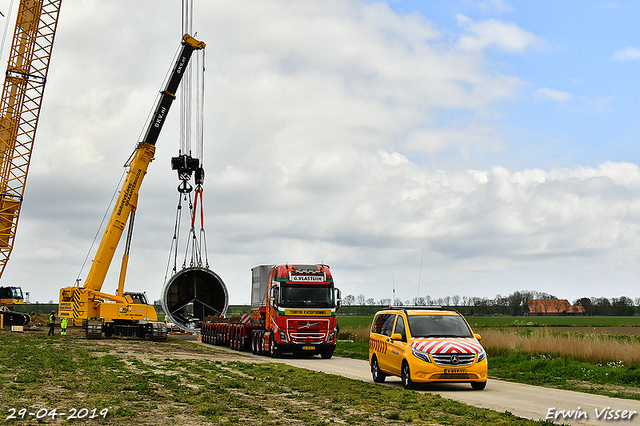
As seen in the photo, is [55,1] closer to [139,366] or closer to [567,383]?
[139,366]

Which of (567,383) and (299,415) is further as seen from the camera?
(567,383)

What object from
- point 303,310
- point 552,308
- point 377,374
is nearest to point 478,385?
point 377,374

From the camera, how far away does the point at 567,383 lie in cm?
1930

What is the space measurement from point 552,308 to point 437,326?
166743 millimetres

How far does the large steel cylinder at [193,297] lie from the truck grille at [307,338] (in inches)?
A: 549

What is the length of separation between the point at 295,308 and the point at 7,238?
27070mm

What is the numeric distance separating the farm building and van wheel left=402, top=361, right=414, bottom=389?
160 metres

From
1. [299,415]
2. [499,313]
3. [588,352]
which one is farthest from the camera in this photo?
[499,313]

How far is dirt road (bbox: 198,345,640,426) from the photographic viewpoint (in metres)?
12.4

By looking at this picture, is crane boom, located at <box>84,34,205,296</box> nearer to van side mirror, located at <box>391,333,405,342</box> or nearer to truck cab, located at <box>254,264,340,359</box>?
truck cab, located at <box>254,264,340,359</box>

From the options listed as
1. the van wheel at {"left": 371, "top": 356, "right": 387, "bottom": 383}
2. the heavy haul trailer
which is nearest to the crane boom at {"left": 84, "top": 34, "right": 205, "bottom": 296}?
the heavy haul trailer

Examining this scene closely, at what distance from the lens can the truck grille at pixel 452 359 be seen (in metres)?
16.1

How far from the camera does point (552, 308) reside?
570 ft

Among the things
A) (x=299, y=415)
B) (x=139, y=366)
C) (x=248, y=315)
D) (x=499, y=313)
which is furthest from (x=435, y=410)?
(x=499, y=313)
